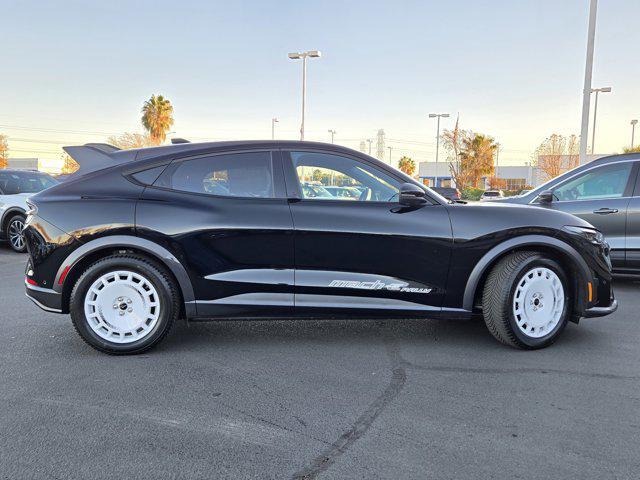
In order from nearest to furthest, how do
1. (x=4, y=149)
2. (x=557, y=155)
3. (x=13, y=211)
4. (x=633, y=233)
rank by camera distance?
(x=633, y=233) < (x=13, y=211) < (x=557, y=155) < (x=4, y=149)

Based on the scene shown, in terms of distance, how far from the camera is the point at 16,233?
32.9ft

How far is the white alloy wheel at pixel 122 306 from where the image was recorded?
12.8 ft

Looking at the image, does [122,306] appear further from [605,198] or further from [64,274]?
[605,198]

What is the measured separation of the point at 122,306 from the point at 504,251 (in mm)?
2967

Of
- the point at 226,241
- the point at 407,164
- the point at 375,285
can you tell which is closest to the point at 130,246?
the point at 226,241

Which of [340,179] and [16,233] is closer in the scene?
[340,179]

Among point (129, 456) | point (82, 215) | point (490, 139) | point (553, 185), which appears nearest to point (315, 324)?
point (82, 215)

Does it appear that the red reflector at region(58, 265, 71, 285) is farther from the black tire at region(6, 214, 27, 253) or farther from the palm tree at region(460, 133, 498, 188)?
the palm tree at region(460, 133, 498, 188)

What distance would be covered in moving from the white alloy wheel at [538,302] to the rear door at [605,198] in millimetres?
2866

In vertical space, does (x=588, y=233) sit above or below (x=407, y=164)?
below

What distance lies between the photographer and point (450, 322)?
5.05m

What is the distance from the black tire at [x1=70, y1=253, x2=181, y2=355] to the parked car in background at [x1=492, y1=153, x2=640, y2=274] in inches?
196

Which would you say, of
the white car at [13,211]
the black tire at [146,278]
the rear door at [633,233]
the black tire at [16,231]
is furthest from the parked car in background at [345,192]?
the black tire at [16,231]

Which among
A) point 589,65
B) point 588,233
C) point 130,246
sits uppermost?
point 589,65
